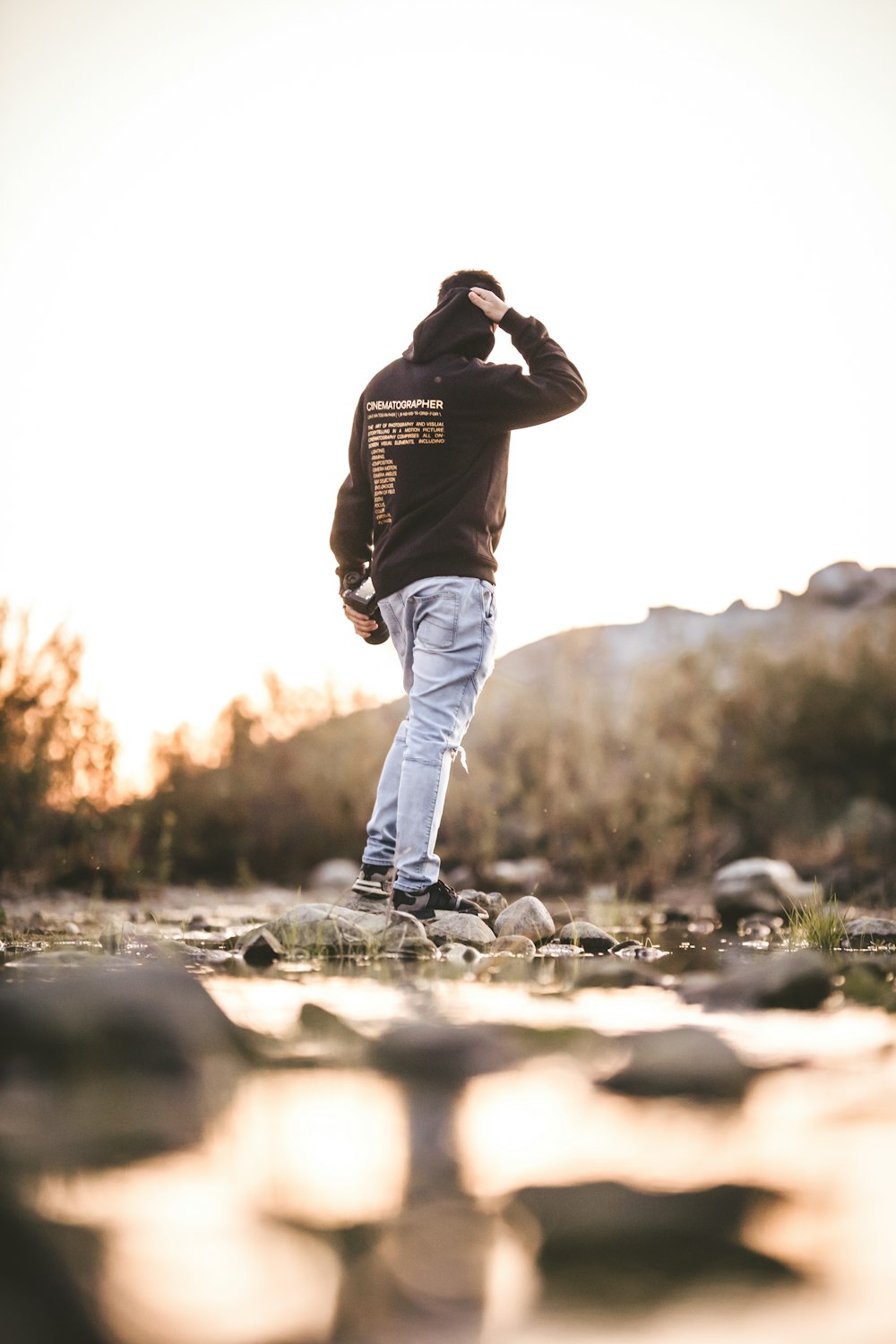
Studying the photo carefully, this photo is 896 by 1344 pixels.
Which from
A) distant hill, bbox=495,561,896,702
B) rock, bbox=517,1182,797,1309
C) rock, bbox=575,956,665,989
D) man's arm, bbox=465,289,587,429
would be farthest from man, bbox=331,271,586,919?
distant hill, bbox=495,561,896,702

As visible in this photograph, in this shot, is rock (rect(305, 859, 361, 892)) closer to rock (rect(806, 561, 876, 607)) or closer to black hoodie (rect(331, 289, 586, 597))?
black hoodie (rect(331, 289, 586, 597))

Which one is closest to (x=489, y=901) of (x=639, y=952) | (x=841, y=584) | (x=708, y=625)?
(x=639, y=952)

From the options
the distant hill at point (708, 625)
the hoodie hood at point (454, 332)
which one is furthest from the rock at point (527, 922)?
the distant hill at point (708, 625)

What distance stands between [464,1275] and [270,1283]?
0.56 feet

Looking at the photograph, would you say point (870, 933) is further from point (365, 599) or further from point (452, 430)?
point (452, 430)

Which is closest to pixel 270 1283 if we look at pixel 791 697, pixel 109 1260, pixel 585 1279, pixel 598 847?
pixel 109 1260

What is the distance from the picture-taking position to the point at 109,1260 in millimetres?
1078

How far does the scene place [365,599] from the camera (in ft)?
14.2

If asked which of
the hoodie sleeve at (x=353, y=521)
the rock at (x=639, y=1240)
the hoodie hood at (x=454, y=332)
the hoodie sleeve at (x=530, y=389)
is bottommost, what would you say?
the rock at (x=639, y=1240)

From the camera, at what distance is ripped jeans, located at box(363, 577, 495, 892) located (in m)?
3.87

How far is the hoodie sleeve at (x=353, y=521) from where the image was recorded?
4.46m

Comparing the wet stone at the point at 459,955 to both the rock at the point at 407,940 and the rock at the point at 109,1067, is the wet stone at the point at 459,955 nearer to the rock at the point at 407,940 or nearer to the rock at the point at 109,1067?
the rock at the point at 407,940

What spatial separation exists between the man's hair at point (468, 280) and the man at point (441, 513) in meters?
0.10

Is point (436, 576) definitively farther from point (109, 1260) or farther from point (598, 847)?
point (598, 847)
